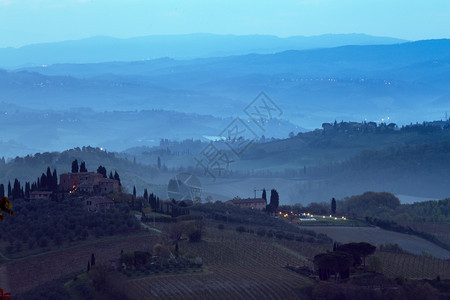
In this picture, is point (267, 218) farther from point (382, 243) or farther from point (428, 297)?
point (428, 297)

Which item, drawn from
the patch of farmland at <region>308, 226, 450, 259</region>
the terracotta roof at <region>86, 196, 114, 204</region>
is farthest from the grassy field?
the patch of farmland at <region>308, 226, 450, 259</region>

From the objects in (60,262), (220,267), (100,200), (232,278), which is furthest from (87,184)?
(232,278)

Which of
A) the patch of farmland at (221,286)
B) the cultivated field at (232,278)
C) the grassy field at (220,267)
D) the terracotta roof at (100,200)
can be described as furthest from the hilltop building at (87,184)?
the patch of farmland at (221,286)

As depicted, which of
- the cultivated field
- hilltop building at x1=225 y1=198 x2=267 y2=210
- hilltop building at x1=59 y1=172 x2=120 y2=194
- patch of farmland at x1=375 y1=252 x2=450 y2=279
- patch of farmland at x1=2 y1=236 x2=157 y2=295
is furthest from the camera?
hilltop building at x1=225 y1=198 x2=267 y2=210

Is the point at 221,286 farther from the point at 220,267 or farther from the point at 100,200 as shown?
the point at 100,200

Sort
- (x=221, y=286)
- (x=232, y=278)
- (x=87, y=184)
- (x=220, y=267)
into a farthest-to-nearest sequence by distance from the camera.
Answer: (x=87, y=184) → (x=220, y=267) → (x=232, y=278) → (x=221, y=286)

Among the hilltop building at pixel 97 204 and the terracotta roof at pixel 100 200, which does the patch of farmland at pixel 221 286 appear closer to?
the hilltop building at pixel 97 204

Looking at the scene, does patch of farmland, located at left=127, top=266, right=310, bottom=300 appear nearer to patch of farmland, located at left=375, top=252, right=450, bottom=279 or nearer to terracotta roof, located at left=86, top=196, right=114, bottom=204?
patch of farmland, located at left=375, top=252, right=450, bottom=279

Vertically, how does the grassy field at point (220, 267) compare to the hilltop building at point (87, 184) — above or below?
below

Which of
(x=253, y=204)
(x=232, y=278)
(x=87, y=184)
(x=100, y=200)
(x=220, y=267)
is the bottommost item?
(x=232, y=278)

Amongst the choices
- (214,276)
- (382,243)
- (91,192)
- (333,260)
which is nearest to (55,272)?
(214,276)

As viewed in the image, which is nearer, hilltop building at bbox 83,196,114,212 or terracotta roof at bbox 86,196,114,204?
hilltop building at bbox 83,196,114,212
